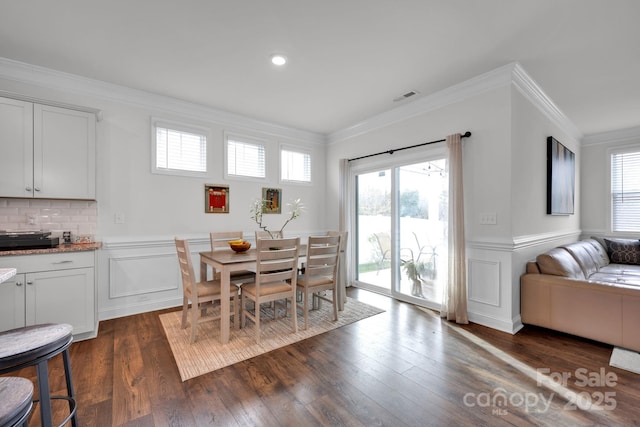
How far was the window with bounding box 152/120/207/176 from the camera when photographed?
3713mm

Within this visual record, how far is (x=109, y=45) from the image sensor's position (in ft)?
8.39

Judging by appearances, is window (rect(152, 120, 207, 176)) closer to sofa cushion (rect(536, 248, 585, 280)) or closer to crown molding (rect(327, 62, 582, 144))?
crown molding (rect(327, 62, 582, 144))

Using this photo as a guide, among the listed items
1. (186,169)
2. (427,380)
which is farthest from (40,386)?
(186,169)

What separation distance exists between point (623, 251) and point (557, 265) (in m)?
2.89

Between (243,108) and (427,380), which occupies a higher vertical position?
(243,108)

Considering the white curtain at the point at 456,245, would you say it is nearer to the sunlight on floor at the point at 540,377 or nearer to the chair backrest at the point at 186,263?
the sunlight on floor at the point at 540,377

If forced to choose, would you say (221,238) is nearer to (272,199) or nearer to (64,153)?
(272,199)

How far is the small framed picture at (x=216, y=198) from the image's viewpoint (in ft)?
13.3

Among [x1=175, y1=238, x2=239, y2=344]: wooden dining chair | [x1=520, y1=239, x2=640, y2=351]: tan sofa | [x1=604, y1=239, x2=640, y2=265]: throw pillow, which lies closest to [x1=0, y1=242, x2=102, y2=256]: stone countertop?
[x1=175, y1=238, x2=239, y2=344]: wooden dining chair

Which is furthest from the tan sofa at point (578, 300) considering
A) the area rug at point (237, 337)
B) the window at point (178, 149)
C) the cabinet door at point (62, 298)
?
the cabinet door at point (62, 298)

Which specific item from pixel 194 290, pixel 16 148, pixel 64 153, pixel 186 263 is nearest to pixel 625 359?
pixel 194 290

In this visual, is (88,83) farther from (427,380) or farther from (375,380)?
(427,380)

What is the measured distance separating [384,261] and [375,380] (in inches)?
95.0

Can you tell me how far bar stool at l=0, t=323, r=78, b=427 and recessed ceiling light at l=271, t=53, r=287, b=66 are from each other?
263cm
